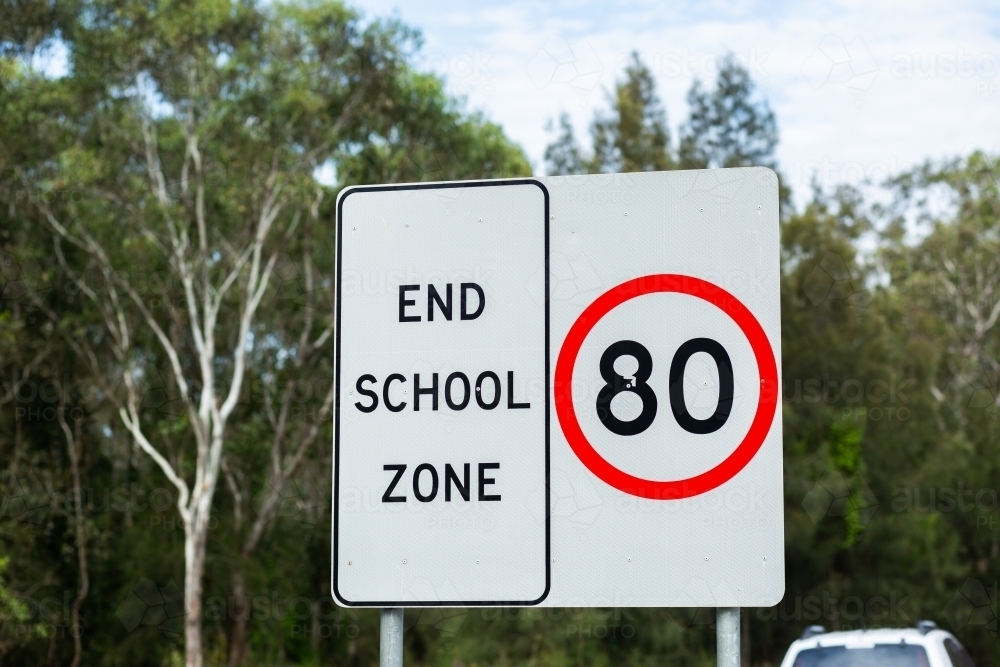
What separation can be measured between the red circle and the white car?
6.79 metres

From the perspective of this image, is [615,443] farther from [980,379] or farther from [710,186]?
[980,379]

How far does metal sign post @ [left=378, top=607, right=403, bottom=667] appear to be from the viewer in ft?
6.36

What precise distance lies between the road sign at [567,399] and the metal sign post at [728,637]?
0.02m

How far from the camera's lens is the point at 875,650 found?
326 inches

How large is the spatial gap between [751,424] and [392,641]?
0.68 m

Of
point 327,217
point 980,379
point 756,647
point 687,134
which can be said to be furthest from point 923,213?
point 327,217

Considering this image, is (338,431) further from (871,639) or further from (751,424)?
(871,639)

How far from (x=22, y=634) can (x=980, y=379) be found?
28267 mm
